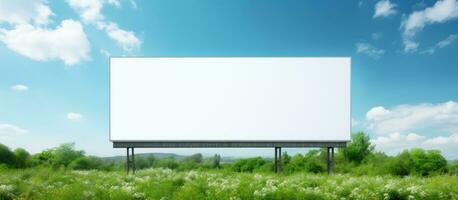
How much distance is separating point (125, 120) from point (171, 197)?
16.5ft

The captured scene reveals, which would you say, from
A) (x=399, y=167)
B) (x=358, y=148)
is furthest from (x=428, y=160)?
(x=399, y=167)

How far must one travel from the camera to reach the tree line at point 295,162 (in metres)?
18.6

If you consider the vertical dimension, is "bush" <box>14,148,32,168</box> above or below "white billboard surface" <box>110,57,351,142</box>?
below

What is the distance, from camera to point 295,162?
62.9 feet

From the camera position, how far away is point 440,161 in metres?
26.0

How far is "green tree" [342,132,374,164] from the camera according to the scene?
2362 cm

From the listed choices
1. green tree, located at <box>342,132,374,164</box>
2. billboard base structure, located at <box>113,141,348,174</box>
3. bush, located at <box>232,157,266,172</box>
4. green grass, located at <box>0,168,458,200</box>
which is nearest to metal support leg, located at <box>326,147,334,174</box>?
billboard base structure, located at <box>113,141,348,174</box>

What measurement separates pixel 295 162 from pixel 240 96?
6373 mm

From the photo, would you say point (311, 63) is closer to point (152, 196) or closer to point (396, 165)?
point (152, 196)

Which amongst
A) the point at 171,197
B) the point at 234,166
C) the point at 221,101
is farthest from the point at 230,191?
the point at 234,166

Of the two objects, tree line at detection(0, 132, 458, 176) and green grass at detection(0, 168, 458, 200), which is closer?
green grass at detection(0, 168, 458, 200)

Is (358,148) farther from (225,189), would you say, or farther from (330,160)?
(225,189)

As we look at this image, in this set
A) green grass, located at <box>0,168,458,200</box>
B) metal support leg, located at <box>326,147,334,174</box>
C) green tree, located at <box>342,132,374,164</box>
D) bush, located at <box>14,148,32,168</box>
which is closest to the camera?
green grass, located at <box>0,168,458,200</box>

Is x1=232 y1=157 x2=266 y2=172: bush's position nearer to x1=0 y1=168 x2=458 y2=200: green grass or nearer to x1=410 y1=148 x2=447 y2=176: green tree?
x1=0 y1=168 x2=458 y2=200: green grass
